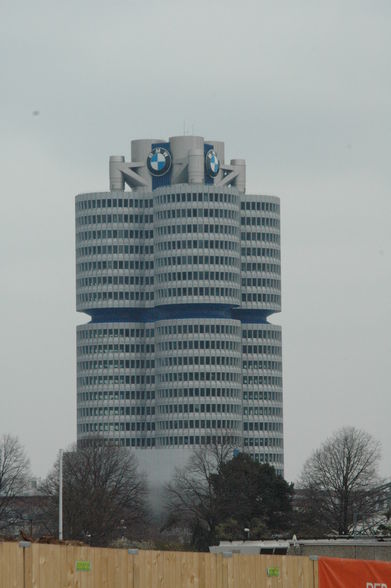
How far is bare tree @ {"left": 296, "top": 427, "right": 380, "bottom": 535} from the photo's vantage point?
178250 mm

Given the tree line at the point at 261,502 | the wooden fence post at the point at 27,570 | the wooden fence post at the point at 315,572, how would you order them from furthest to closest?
the tree line at the point at 261,502 < the wooden fence post at the point at 315,572 < the wooden fence post at the point at 27,570

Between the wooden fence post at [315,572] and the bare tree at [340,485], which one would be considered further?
the bare tree at [340,485]

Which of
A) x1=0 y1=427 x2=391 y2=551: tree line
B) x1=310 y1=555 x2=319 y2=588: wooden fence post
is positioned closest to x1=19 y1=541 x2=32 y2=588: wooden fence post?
x1=310 y1=555 x2=319 y2=588: wooden fence post

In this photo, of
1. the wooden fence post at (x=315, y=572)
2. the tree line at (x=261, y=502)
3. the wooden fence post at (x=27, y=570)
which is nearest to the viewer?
the wooden fence post at (x=27, y=570)

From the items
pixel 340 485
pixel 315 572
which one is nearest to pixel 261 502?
pixel 340 485

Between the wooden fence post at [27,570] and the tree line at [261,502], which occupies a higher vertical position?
the tree line at [261,502]

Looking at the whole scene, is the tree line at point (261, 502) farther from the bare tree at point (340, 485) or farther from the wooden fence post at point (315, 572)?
the wooden fence post at point (315, 572)

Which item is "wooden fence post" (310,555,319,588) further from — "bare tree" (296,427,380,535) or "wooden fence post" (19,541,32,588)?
"bare tree" (296,427,380,535)

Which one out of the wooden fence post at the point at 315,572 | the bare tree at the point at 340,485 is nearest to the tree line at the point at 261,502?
the bare tree at the point at 340,485

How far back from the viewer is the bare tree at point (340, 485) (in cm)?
17825

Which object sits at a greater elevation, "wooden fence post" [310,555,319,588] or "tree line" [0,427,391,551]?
"tree line" [0,427,391,551]

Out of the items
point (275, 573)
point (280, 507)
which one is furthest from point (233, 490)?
point (275, 573)

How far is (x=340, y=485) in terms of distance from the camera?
188 metres

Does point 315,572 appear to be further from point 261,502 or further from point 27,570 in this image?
point 261,502
